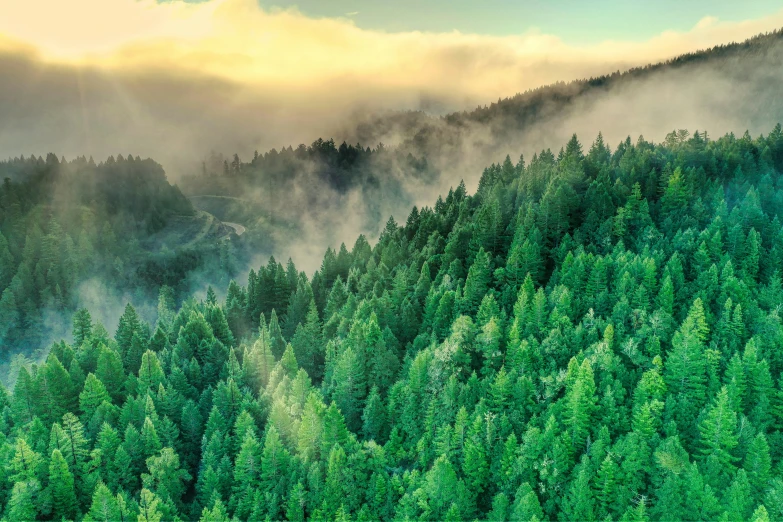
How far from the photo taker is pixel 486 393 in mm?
79812

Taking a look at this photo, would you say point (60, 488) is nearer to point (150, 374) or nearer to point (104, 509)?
point (104, 509)

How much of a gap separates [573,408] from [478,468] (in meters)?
13.7

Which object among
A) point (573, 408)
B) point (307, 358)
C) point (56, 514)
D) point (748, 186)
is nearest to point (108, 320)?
point (307, 358)

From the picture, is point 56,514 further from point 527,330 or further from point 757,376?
point 757,376

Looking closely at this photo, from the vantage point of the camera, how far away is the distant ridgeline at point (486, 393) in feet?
226

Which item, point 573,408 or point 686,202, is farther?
point 686,202

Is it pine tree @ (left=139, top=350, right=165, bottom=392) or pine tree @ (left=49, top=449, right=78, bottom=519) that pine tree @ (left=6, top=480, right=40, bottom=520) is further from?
pine tree @ (left=139, top=350, right=165, bottom=392)

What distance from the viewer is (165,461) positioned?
7956 cm

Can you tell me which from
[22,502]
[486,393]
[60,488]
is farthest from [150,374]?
Result: [486,393]

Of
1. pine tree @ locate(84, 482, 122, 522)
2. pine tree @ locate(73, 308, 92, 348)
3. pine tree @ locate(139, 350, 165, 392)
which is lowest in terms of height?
pine tree @ locate(84, 482, 122, 522)

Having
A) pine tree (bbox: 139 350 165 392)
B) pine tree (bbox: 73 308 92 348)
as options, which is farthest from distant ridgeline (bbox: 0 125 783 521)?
pine tree (bbox: 73 308 92 348)

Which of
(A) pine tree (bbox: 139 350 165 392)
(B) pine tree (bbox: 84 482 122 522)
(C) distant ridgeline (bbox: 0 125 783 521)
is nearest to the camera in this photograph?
(C) distant ridgeline (bbox: 0 125 783 521)

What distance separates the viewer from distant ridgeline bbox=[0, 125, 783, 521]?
68812 mm

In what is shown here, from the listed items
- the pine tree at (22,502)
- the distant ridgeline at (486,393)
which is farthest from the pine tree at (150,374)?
the pine tree at (22,502)
